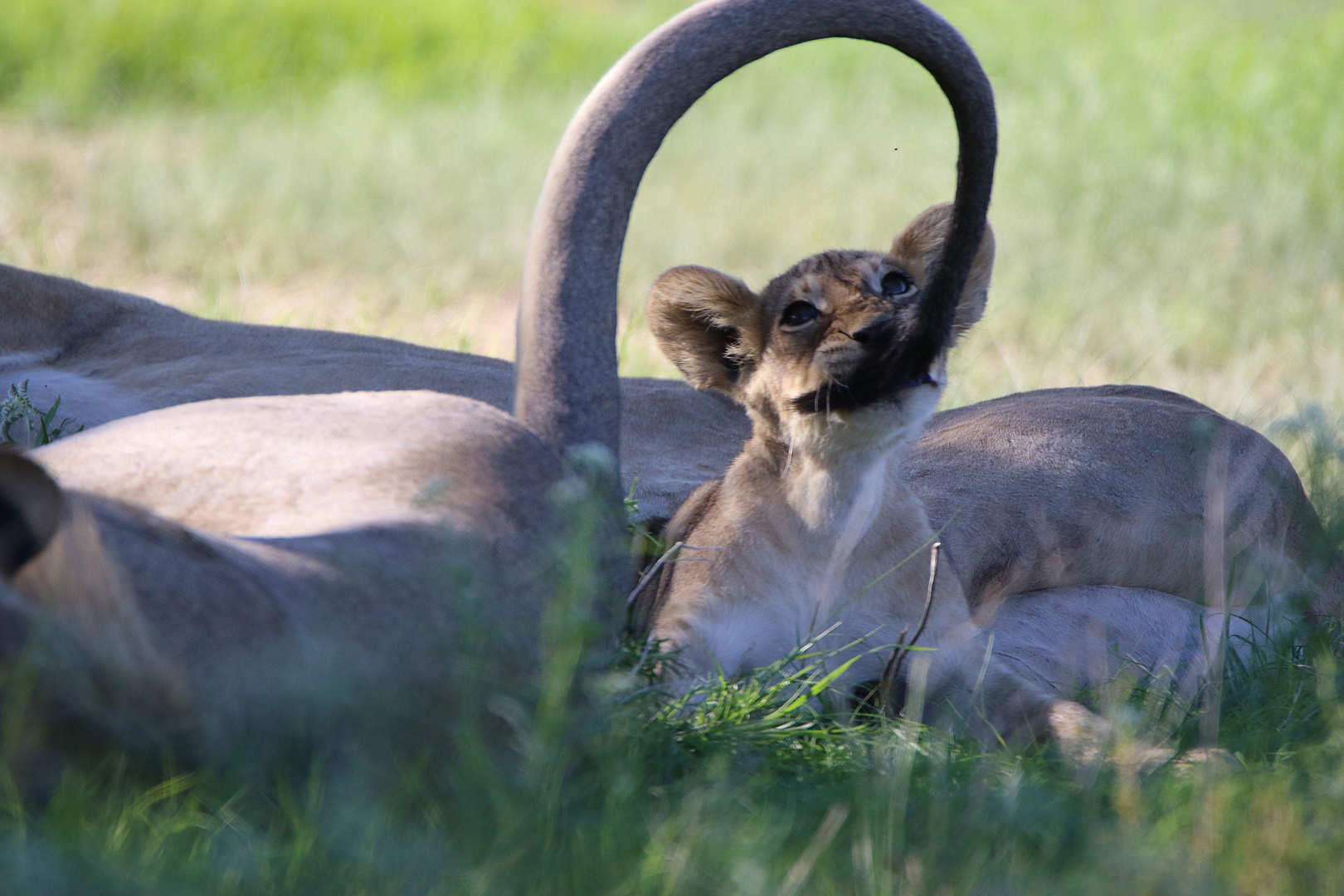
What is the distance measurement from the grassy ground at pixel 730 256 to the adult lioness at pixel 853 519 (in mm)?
359

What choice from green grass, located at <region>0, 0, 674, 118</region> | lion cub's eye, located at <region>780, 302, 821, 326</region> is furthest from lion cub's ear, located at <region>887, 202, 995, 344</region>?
green grass, located at <region>0, 0, 674, 118</region>

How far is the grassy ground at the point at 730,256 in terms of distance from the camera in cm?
152

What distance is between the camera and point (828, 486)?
9.37 ft

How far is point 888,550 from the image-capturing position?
9.34ft

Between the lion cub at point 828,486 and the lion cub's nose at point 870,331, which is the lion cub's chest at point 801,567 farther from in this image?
the lion cub's nose at point 870,331

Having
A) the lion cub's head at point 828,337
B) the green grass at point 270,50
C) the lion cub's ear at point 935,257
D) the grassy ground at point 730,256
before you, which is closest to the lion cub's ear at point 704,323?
the lion cub's head at point 828,337

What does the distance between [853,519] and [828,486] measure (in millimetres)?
85

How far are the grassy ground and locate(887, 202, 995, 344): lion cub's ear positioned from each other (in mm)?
755

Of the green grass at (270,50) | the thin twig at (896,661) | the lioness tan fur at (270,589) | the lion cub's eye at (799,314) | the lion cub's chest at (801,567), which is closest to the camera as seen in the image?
the lioness tan fur at (270,589)

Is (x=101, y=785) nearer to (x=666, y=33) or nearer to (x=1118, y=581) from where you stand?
(x=666, y=33)

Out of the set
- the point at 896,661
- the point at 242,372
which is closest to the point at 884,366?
the point at 896,661

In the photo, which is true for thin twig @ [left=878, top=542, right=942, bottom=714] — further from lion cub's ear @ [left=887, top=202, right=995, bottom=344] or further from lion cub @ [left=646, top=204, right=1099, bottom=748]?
lion cub's ear @ [left=887, top=202, right=995, bottom=344]

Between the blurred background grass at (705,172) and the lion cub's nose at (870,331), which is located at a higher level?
the blurred background grass at (705,172)

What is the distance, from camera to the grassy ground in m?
1.52
